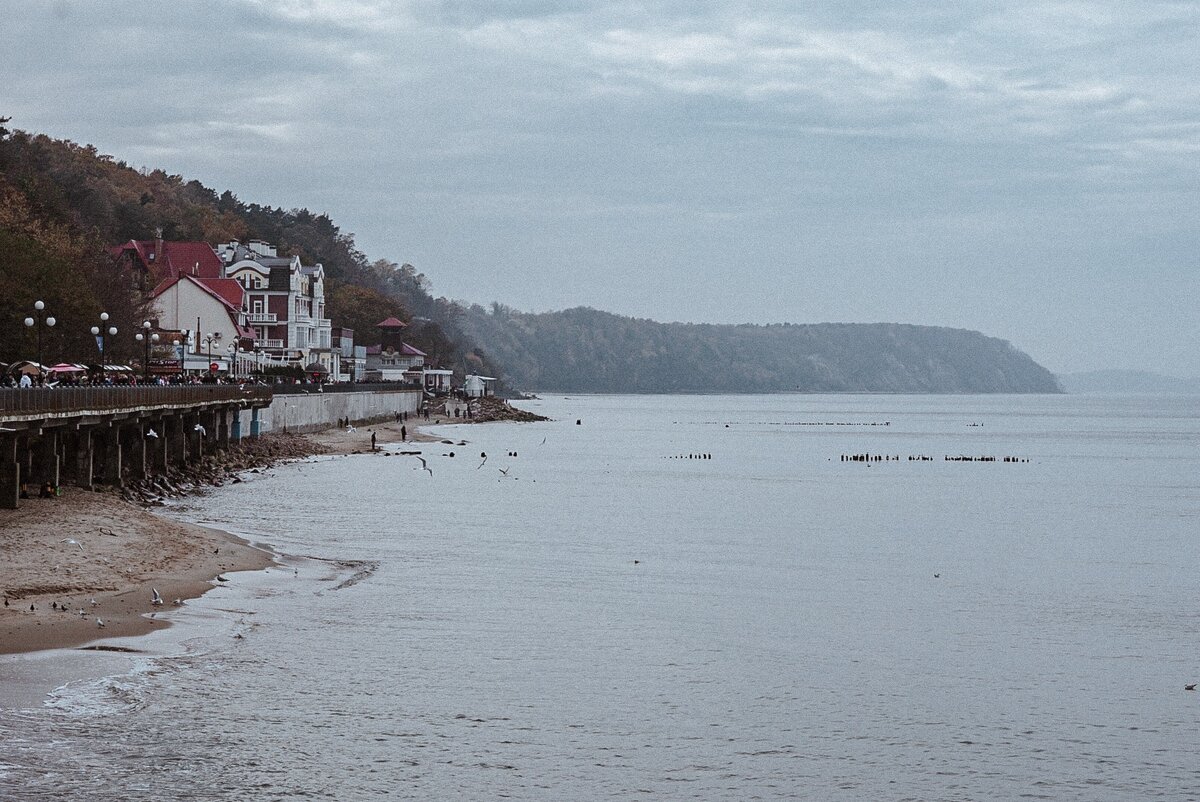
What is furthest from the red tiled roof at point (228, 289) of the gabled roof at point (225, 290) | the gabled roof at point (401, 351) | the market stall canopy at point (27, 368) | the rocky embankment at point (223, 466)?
the market stall canopy at point (27, 368)

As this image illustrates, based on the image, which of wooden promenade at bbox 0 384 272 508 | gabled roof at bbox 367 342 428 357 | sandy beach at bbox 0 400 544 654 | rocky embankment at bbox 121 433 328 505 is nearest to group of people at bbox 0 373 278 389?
wooden promenade at bbox 0 384 272 508

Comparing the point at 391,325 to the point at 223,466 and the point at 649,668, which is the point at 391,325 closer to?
the point at 223,466

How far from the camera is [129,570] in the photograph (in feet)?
79.3

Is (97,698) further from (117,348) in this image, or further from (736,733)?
(117,348)

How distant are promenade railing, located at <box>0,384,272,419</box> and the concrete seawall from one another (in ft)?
48.0

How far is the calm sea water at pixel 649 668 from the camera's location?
14711 mm

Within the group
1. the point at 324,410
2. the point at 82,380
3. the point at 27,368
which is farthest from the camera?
the point at 324,410

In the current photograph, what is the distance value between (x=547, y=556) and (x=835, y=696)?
15.0 meters

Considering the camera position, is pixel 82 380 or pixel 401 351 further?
pixel 401 351

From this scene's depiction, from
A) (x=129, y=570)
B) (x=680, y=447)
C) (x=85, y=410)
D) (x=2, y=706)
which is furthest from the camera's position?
(x=680, y=447)

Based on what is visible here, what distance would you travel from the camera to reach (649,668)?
19922 millimetres

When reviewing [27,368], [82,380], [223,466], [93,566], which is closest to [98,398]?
[93,566]

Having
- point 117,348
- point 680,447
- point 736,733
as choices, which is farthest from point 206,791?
point 680,447

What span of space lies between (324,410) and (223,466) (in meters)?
34.9
